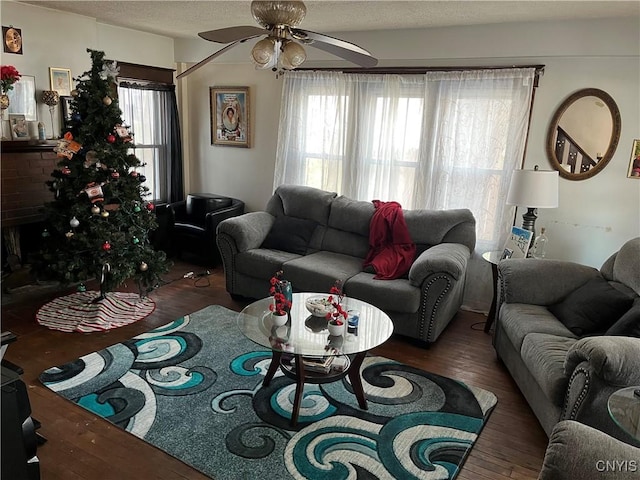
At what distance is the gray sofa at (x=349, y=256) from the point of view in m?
3.55

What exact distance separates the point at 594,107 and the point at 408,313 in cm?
222

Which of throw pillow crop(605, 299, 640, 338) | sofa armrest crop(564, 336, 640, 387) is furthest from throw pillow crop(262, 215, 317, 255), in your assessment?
sofa armrest crop(564, 336, 640, 387)

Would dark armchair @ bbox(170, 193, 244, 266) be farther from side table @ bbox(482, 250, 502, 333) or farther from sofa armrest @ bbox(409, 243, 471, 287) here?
side table @ bbox(482, 250, 502, 333)

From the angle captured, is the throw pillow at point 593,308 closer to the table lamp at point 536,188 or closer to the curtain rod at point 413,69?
the table lamp at point 536,188

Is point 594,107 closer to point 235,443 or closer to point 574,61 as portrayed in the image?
point 574,61

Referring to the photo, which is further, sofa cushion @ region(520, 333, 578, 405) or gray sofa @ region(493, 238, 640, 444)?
sofa cushion @ region(520, 333, 578, 405)

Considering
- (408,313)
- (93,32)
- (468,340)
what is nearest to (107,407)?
(408,313)

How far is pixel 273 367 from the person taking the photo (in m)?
2.91

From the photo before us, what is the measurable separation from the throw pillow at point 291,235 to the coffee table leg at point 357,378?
187 cm

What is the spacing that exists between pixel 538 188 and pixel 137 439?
10.3 feet

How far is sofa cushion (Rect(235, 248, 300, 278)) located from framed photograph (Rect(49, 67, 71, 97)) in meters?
2.23

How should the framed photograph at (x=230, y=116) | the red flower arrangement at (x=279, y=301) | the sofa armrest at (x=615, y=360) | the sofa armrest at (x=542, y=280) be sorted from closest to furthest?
1. the sofa armrest at (x=615, y=360)
2. the red flower arrangement at (x=279, y=301)
3. the sofa armrest at (x=542, y=280)
4. the framed photograph at (x=230, y=116)

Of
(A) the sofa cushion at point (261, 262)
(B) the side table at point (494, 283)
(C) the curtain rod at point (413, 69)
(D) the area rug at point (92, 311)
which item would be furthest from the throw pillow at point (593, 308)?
(D) the area rug at point (92, 311)

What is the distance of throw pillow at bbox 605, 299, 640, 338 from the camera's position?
8.36 feet
